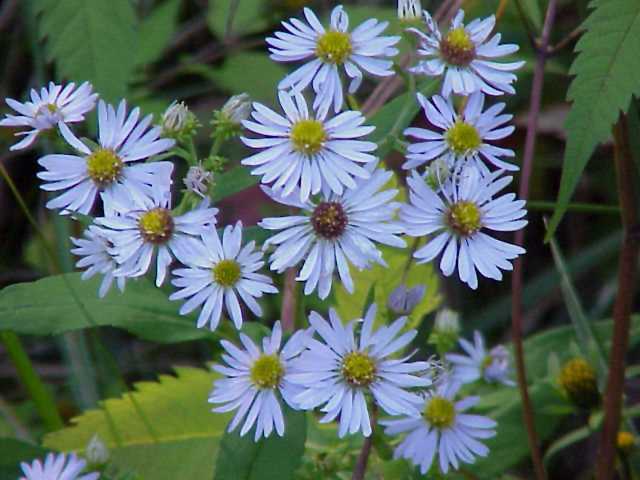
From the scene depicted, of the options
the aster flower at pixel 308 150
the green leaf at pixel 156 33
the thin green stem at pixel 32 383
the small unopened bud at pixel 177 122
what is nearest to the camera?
the aster flower at pixel 308 150

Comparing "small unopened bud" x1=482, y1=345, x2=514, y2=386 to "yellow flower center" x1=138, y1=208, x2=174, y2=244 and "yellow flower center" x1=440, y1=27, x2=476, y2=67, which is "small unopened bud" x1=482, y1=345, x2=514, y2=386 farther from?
"yellow flower center" x1=138, y1=208, x2=174, y2=244

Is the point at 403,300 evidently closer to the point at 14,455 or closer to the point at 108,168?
the point at 108,168

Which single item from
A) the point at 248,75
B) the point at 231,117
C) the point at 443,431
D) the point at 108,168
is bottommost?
the point at 443,431

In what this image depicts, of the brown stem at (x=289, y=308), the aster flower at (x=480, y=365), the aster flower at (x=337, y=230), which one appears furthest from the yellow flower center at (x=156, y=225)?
the aster flower at (x=480, y=365)

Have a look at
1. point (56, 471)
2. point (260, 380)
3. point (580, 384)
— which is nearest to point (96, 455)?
point (56, 471)

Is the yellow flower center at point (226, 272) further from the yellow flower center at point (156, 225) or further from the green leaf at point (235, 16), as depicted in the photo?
the green leaf at point (235, 16)

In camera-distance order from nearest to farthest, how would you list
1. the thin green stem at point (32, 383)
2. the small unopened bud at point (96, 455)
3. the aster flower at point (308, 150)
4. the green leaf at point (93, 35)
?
the aster flower at point (308, 150) → the small unopened bud at point (96, 455) → the green leaf at point (93, 35) → the thin green stem at point (32, 383)
